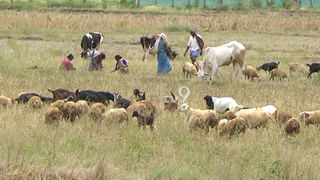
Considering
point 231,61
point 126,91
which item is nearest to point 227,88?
point 231,61

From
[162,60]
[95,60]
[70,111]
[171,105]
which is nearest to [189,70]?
[162,60]

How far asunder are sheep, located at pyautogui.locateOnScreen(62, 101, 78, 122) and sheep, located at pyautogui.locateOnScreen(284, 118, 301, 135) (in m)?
3.51

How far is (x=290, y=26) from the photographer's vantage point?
31.6m

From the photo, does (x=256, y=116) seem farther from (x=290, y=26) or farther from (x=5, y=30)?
(x=290, y=26)

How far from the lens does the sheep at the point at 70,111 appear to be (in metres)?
10.4

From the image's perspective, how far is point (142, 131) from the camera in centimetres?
988

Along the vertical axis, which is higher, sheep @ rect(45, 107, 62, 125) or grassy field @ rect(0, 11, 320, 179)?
sheep @ rect(45, 107, 62, 125)

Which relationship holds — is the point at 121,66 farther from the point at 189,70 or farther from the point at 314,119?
the point at 314,119

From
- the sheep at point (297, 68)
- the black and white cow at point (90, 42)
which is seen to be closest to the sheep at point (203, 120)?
the sheep at point (297, 68)

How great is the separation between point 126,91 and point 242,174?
21.4 feet

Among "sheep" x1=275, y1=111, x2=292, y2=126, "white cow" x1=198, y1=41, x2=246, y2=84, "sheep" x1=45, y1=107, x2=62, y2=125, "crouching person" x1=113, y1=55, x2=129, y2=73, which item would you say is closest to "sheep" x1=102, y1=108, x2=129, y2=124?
"sheep" x1=45, y1=107, x2=62, y2=125

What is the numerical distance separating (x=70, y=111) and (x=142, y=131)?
54.6 inches

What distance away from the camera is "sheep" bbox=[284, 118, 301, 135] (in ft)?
32.8

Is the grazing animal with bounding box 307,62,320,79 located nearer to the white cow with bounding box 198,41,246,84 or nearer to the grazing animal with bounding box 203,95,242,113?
the white cow with bounding box 198,41,246,84
